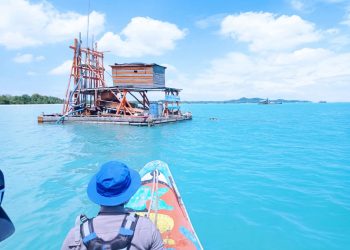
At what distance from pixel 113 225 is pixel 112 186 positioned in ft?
1.11

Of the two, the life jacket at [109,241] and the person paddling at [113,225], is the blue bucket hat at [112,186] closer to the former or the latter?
the person paddling at [113,225]

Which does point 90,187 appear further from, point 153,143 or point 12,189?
point 153,143

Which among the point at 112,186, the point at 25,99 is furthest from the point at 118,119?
the point at 25,99

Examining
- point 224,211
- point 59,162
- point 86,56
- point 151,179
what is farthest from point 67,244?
point 86,56

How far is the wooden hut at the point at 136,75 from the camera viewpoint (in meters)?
33.3

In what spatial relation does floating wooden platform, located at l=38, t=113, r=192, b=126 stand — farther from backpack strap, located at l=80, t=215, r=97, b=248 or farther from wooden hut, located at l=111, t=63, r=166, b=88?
backpack strap, located at l=80, t=215, r=97, b=248

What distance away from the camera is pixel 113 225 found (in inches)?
93.0

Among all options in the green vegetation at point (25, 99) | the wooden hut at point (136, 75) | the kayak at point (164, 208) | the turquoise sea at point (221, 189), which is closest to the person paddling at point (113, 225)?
the kayak at point (164, 208)

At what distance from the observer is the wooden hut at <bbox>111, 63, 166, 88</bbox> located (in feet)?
109

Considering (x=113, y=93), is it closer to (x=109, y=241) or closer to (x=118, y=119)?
(x=118, y=119)

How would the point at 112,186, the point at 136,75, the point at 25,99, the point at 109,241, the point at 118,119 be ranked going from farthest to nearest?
the point at 25,99
the point at 136,75
the point at 118,119
the point at 112,186
the point at 109,241

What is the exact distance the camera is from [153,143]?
19.3 meters

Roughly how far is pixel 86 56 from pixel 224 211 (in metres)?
33.1

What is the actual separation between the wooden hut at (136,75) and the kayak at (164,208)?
1066 inches
